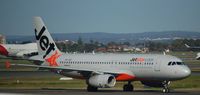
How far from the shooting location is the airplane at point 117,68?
168ft

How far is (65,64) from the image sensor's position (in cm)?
5725

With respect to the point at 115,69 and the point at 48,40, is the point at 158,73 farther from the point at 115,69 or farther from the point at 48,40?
the point at 48,40

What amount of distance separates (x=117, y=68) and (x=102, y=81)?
2832 mm

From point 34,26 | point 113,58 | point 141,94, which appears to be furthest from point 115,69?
point 34,26

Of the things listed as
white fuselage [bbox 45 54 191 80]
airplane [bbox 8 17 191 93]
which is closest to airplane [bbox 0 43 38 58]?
airplane [bbox 8 17 191 93]

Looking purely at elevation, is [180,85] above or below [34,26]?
below

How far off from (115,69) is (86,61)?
3436 mm

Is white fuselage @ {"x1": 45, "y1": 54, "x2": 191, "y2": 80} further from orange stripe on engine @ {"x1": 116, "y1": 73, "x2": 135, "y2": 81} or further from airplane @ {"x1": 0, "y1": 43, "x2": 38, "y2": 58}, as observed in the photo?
airplane @ {"x1": 0, "y1": 43, "x2": 38, "y2": 58}

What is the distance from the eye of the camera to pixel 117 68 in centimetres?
5400

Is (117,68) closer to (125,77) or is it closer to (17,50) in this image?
(125,77)

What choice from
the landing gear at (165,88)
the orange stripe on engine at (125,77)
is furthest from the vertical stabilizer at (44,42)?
the landing gear at (165,88)

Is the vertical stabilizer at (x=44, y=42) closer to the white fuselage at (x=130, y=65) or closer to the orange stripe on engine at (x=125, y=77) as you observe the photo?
the white fuselage at (x=130, y=65)

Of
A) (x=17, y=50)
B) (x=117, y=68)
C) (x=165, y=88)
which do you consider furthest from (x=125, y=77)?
(x=17, y=50)

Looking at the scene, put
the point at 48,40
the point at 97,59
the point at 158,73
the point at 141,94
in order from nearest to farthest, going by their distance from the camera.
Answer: the point at 141,94
the point at 158,73
the point at 97,59
the point at 48,40
